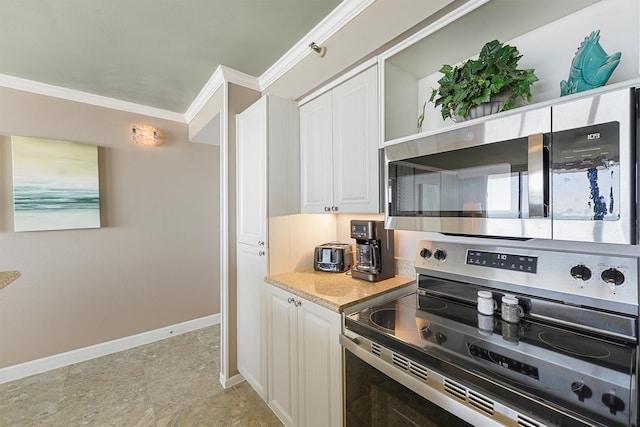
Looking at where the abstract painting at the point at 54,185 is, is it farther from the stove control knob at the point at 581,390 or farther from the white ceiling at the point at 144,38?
the stove control knob at the point at 581,390

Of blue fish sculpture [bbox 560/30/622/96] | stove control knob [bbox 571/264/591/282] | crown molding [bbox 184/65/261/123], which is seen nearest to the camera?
blue fish sculpture [bbox 560/30/622/96]

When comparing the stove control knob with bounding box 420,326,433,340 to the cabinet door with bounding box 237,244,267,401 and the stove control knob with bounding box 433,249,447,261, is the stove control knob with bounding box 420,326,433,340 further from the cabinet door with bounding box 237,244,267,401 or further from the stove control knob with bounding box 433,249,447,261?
the cabinet door with bounding box 237,244,267,401

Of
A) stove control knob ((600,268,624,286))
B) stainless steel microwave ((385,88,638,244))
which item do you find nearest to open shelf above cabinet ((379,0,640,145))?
stainless steel microwave ((385,88,638,244))

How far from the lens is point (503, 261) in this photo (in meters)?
1.18

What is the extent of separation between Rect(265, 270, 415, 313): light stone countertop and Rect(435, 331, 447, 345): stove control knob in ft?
1.34

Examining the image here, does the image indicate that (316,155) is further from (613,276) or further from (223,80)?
(613,276)

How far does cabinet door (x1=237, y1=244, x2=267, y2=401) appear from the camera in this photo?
1.88 meters

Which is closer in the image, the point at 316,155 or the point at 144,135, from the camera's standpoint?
the point at 316,155

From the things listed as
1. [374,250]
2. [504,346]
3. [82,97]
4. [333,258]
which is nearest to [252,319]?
[333,258]

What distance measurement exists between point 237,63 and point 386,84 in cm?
124

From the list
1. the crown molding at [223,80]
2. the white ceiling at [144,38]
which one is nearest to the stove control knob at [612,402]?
the crown molding at [223,80]

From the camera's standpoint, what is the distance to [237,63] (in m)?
2.01

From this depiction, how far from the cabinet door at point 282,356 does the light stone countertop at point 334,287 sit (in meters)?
0.08

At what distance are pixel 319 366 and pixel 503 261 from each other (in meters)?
1.00
